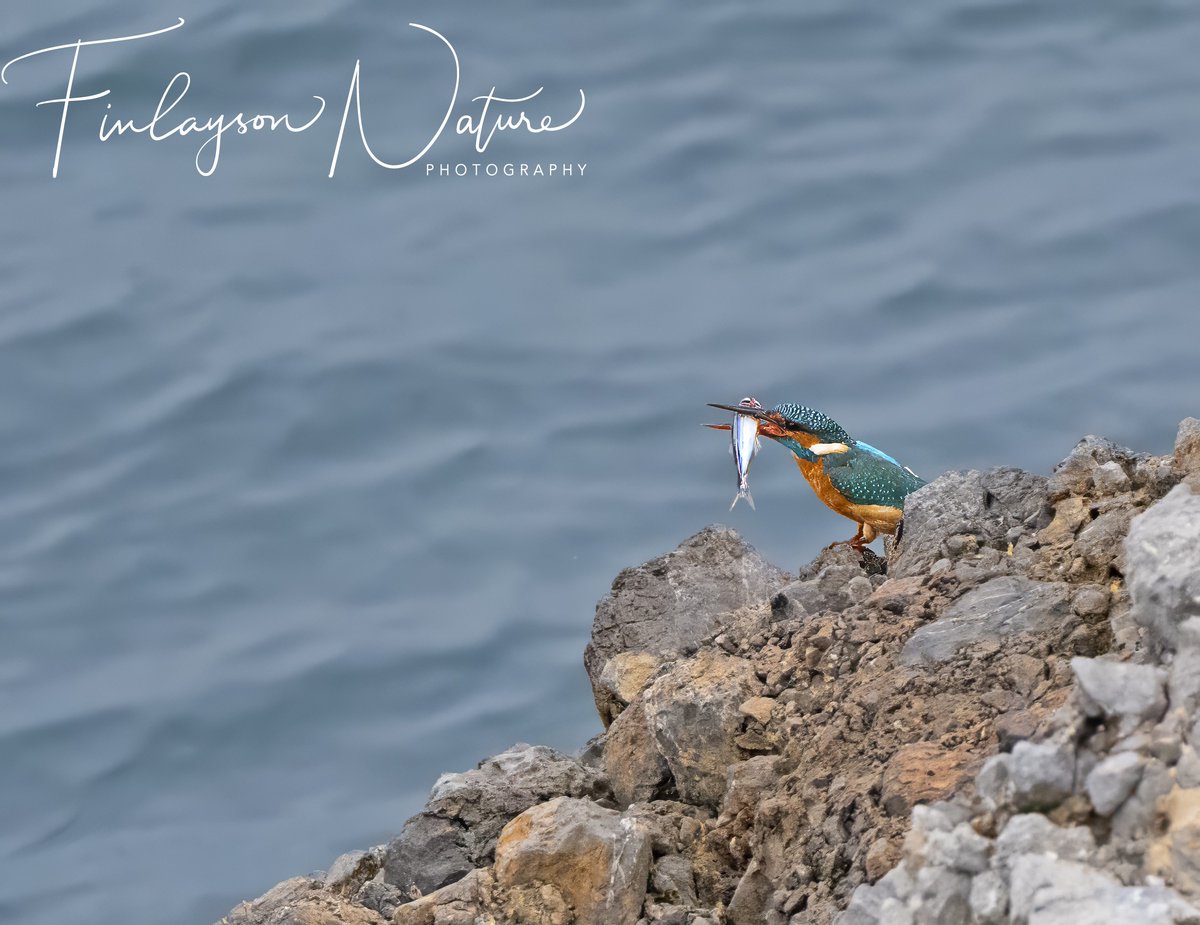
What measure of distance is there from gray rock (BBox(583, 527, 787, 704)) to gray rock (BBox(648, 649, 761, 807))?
126cm

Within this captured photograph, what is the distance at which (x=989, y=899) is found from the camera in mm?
5785

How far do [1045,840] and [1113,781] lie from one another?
27cm

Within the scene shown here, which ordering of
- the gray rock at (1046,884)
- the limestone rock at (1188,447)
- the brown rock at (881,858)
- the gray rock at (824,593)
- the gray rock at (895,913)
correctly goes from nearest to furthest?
the gray rock at (1046,884)
the gray rock at (895,913)
the brown rock at (881,858)
the limestone rock at (1188,447)
the gray rock at (824,593)

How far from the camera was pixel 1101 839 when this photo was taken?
583cm

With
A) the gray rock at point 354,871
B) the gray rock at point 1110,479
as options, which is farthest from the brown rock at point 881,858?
the gray rock at point 354,871

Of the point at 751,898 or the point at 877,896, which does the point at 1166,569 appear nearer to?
the point at 877,896

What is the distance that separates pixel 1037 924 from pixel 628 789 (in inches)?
145

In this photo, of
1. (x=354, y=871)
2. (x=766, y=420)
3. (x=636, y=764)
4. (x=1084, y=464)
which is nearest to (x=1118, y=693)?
(x=636, y=764)

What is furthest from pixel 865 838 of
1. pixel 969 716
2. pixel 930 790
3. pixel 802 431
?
pixel 802 431

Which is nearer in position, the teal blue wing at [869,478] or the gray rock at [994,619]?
A: the gray rock at [994,619]

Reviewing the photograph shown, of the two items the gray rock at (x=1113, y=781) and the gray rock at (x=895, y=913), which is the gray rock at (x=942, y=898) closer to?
the gray rock at (x=895, y=913)

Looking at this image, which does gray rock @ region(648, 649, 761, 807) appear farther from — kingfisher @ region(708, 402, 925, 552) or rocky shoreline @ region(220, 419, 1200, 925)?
kingfisher @ region(708, 402, 925, 552)

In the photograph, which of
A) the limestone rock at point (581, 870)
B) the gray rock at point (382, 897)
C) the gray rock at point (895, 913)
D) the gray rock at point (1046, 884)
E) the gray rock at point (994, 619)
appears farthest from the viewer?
the gray rock at point (382, 897)

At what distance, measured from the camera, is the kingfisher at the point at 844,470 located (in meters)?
12.0
